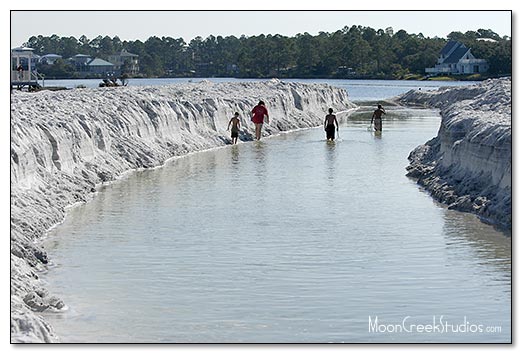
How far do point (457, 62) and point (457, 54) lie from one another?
6.67 feet

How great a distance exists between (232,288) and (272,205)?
7.81m

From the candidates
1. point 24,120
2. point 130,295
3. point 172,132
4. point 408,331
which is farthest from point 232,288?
point 172,132

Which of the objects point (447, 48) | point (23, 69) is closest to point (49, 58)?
point (23, 69)

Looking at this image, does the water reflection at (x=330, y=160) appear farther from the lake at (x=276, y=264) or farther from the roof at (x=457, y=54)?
the roof at (x=457, y=54)

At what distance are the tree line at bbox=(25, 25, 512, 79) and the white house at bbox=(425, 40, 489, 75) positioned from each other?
2.83 feet

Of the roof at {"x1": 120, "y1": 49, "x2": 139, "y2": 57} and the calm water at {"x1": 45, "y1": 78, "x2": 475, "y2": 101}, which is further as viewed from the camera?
the calm water at {"x1": 45, "y1": 78, "x2": 475, "y2": 101}

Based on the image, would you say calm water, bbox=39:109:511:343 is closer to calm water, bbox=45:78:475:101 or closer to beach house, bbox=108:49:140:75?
calm water, bbox=45:78:475:101

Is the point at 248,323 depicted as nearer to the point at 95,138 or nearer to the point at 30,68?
the point at 95,138

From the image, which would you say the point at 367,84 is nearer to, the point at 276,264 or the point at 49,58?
the point at 49,58

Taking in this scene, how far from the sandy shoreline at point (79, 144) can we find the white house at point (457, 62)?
4198cm

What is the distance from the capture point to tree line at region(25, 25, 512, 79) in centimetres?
9300

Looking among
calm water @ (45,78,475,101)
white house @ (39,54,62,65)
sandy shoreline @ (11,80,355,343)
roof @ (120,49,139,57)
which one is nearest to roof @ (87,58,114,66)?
calm water @ (45,78,475,101)

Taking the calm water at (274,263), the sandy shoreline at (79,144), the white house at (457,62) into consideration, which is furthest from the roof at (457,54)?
the calm water at (274,263)

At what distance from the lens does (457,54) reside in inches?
3686
